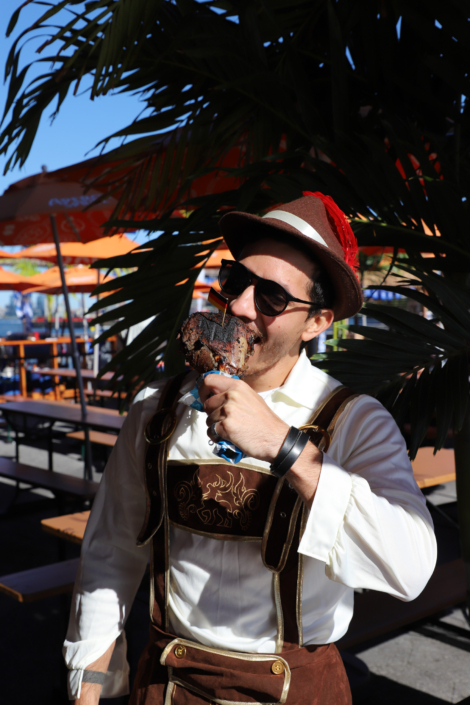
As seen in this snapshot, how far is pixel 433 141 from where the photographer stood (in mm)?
1869

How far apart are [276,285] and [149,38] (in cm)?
146

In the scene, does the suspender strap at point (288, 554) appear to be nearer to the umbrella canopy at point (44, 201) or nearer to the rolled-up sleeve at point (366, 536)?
the rolled-up sleeve at point (366, 536)

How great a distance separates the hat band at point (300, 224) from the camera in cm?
119

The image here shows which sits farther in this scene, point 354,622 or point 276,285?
point 354,622

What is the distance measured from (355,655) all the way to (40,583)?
6.32 feet

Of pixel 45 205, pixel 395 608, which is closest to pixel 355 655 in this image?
pixel 395 608

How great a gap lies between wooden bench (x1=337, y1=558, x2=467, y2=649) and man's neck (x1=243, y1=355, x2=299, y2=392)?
4.39 feet

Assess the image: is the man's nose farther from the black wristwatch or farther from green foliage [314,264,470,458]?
green foliage [314,264,470,458]

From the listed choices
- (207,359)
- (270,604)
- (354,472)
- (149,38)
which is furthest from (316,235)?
(149,38)

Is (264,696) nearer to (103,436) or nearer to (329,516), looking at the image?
(329,516)

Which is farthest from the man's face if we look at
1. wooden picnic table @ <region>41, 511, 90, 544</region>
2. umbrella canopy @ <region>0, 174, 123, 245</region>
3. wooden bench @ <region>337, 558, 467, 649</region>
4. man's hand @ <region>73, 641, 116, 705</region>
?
umbrella canopy @ <region>0, 174, 123, 245</region>

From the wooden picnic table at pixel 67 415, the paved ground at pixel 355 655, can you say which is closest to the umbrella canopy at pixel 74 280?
the wooden picnic table at pixel 67 415

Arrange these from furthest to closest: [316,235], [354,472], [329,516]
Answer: [316,235] → [354,472] → [329,516]

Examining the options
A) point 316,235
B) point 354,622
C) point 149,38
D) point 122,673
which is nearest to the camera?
point 316,235
